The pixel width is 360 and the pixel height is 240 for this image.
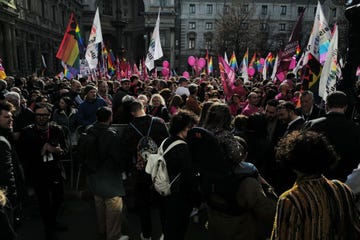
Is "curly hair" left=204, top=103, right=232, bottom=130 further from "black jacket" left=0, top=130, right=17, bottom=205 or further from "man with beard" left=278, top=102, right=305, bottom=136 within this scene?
"black jacket" left=0, top=130, right=17, bottom=205

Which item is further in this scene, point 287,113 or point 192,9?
point 192,9

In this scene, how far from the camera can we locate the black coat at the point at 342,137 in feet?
10.5

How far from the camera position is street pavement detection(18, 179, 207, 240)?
432 cm

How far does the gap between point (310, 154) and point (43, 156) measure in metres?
3.57

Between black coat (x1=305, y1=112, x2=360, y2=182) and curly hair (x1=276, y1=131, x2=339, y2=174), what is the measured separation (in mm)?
1559

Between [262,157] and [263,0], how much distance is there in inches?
2373

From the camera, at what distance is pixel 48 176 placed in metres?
4.27

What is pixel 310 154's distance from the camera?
5.79ft

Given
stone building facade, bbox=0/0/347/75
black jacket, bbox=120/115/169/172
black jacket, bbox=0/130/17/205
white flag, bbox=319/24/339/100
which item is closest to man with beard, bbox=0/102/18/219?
black jacket, bbox=0/130/17/205

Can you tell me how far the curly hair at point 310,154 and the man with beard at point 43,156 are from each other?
333 cm

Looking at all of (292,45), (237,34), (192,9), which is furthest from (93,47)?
(192,9)

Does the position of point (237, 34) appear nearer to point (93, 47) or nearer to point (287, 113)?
Result: point (93, 47)

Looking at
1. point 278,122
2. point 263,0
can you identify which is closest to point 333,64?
point 278,122

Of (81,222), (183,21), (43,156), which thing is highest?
(183,21)
